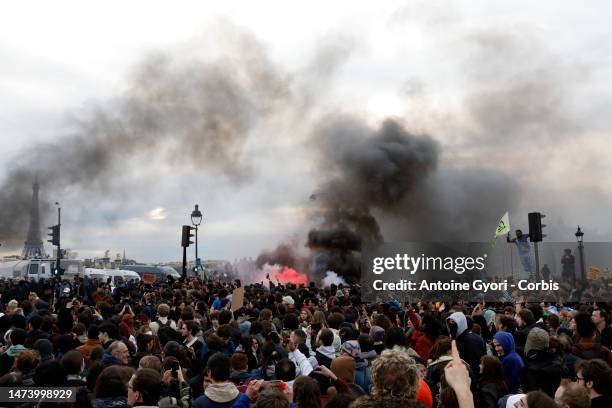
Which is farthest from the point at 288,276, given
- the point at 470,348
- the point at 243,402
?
the point at 243,402

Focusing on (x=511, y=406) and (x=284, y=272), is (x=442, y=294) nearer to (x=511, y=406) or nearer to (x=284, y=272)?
(x=511, y=406)

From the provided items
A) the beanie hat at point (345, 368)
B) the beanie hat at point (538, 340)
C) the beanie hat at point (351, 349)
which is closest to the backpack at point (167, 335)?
the beanie hat at point (351, 349)

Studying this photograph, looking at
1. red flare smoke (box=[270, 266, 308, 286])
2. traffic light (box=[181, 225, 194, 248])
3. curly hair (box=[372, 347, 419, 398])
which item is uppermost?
traffic light (box=[181, 225, 194, 248])

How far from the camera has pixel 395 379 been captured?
2.92 meters

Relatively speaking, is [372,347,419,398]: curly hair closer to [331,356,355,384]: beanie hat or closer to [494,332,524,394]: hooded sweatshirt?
[331,356,355,384]: beanie hat

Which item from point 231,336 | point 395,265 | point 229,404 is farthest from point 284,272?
point 229,404

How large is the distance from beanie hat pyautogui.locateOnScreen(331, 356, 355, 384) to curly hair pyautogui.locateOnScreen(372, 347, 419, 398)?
2083 millimetres

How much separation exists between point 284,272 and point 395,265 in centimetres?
3348

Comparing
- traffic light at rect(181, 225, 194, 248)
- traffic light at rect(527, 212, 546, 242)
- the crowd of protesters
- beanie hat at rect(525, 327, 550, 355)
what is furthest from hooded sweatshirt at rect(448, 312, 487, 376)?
traffic light at rect(181, 225, 194, 248)

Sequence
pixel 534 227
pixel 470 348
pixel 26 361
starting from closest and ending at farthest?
pixel 26 361, pixel 470 348, pixel 534 227

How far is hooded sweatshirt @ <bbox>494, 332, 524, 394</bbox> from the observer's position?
6.07 m

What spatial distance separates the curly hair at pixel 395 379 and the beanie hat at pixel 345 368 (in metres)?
2.08

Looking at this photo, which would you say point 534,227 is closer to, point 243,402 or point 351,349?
point 351,349

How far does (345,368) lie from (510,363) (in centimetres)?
236
